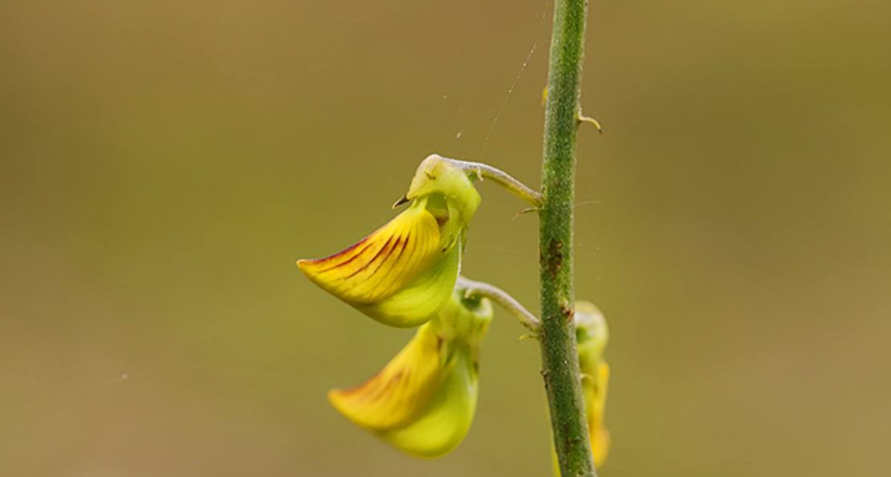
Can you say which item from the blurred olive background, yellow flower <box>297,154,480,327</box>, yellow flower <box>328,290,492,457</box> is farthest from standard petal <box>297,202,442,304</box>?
the blurred olive background

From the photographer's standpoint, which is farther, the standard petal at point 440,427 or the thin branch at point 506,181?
the standard petal at point 440,427

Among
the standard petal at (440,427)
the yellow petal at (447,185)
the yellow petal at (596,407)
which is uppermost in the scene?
the yellow petal at (447,185)

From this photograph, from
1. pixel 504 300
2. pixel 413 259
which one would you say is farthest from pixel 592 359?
pixel 413 259

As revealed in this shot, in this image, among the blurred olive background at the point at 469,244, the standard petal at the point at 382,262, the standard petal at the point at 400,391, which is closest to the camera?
the standard petal at the point at 382,262

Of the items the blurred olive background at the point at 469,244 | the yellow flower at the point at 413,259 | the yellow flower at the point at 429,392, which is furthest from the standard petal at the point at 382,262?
the blurred olive background at the point at 469,244

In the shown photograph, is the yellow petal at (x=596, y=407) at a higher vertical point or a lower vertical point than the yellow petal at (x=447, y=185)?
lower

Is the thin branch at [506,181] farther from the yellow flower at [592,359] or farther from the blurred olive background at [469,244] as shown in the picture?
the blurred olive background at [469,244]

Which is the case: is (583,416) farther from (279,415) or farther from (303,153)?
(303,153)

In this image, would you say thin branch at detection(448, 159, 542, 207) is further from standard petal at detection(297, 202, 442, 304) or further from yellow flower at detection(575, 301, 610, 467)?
yellow flower at detection(575, 301, 610, 467)
